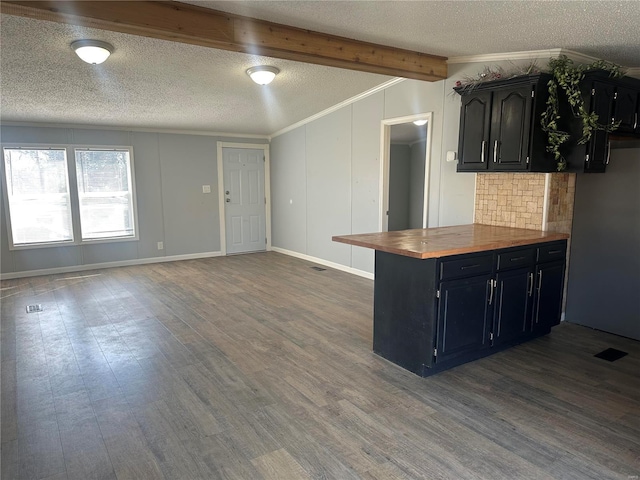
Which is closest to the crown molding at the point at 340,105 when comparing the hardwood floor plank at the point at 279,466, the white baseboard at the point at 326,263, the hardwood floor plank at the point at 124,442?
the white baseboard at the point at 326,263

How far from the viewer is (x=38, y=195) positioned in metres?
6.00

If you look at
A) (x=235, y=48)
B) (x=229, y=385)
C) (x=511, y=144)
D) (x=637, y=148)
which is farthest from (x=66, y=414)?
(x=637, y=148)

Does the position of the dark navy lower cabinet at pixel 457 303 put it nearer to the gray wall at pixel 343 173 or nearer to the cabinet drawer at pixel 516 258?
the cabinet drawer at pixel 516 258

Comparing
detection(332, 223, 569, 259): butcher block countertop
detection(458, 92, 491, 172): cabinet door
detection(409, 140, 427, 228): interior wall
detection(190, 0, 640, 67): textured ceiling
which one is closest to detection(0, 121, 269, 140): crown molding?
detection(409, 140, 427, 228): interior wall

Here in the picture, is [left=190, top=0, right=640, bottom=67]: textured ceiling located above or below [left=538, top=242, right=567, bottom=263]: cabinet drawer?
above

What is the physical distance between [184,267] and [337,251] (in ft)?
8.25

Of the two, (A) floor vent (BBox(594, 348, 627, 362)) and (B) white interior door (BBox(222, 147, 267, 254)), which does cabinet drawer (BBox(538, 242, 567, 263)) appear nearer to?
(A) floor vent (BBox(594, 348, 627, 362))

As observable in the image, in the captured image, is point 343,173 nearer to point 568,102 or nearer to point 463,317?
point 568,102

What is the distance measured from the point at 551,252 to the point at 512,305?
0.63 metres

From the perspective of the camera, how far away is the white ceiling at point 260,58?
2730mm

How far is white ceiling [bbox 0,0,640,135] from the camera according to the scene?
2730mm

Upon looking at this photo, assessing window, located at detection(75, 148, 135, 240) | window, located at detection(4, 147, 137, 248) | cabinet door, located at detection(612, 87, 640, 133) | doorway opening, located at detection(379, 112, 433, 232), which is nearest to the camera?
cabinet door, located at detection(612, 87, 640, 133)

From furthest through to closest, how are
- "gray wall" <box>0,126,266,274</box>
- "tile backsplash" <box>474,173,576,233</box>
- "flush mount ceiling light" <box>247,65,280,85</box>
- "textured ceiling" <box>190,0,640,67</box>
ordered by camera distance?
1. "gray wall" <box>0,126,266,274</box>
2. "flush mount ceiling light" <box>247,65,280,85</box>
3. "tile backsplash" <box>474,173,576,233</box>
4. "textured ceiling" <box>190,0,640,67</box>

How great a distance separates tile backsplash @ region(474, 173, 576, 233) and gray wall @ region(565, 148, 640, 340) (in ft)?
0.50
